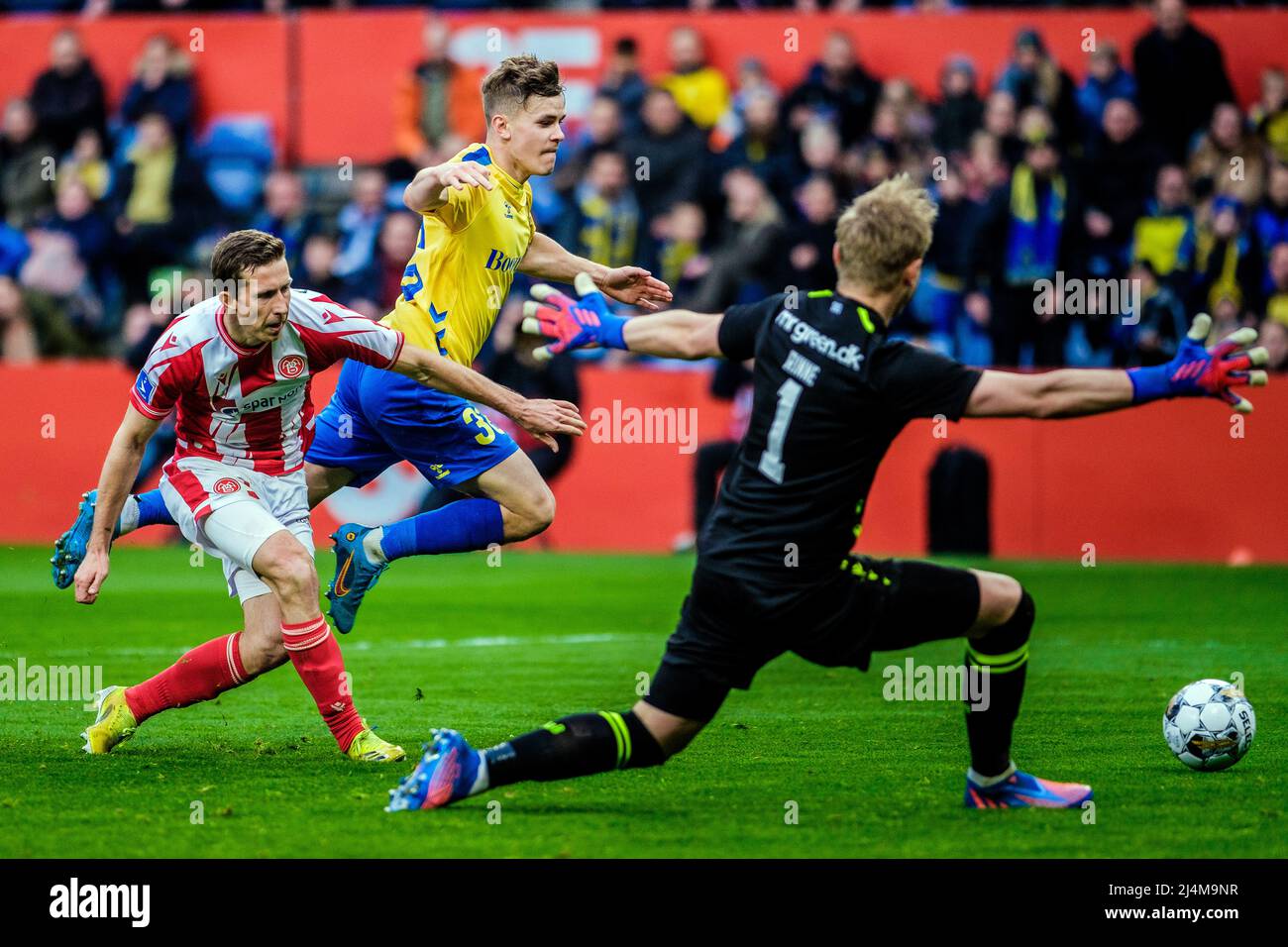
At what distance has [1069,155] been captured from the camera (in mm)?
16219

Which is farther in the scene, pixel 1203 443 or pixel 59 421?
pixel 59 421

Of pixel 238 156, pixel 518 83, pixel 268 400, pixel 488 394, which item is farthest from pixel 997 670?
pixel 238 156

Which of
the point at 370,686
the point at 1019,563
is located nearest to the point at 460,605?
the point at 370,686

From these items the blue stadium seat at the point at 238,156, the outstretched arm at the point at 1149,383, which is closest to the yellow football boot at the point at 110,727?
the outstretched arm at the point at 1149,383

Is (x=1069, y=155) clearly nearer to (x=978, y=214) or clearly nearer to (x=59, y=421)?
(x=978, y=214)

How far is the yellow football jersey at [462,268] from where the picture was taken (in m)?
7.96

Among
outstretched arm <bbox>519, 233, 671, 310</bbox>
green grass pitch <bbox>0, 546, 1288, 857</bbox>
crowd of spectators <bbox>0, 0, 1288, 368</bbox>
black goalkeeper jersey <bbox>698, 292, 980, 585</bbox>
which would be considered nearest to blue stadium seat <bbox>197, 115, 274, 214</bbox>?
crowd of spectators <bbox>0, 0, 1288, 368</bbox>

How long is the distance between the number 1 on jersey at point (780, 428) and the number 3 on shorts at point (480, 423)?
266 centimetres

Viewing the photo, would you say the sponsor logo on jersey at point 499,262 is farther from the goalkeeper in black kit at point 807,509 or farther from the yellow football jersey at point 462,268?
the goalkeeper in black kit at point 807,509

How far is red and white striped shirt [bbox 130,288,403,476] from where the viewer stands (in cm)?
683

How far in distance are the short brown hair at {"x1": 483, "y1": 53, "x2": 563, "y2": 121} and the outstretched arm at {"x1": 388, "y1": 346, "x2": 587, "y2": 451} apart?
4.96 ft

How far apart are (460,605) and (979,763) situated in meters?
7.27

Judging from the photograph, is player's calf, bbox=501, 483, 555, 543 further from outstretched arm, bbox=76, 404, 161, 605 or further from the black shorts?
the black shorts

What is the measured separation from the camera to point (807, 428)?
5.68 meters
